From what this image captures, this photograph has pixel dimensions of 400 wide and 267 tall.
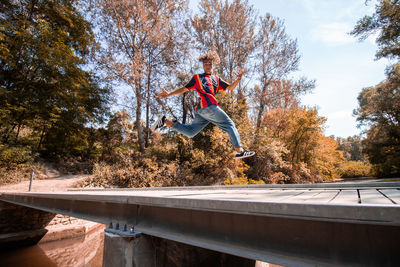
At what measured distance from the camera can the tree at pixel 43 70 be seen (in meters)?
10.9

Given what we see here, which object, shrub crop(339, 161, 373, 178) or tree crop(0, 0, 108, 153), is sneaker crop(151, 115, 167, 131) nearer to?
tree crop(0, 0, 108, 153)

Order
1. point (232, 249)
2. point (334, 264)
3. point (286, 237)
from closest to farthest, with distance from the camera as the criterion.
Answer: point (334, 264) < point (286, 237) < point (232, 249)

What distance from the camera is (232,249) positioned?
64.6 inches

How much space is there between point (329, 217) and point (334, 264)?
15.4 inches

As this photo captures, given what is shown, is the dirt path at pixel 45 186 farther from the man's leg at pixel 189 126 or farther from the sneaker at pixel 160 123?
the man's leg at pixel 189 126

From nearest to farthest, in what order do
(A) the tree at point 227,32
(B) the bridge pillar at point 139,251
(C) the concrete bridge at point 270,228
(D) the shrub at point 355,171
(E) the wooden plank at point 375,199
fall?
(C) the concrete bridge at point 270,228
(E) the wooden plank at point 375,199
(B) the bridge pillar at point 139,251
(A) the tree at point 227,32
(D) the shrub at point 355,171

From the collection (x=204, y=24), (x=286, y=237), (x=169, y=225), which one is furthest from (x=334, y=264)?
(x=204, y=24)

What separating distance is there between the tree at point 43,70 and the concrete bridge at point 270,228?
37.8 ft

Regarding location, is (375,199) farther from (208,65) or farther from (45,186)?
(45,186)

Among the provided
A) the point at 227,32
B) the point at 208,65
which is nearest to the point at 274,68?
the point at 227,32

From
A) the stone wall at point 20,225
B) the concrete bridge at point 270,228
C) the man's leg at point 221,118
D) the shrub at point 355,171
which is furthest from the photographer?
the shrub at point 355,171

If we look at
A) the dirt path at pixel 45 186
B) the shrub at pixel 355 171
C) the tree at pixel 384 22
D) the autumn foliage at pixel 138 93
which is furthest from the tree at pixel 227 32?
the shrub at pixel 355 171

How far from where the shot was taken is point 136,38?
1363 centimetres

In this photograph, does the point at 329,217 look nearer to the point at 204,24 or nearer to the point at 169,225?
the point at 169,225
